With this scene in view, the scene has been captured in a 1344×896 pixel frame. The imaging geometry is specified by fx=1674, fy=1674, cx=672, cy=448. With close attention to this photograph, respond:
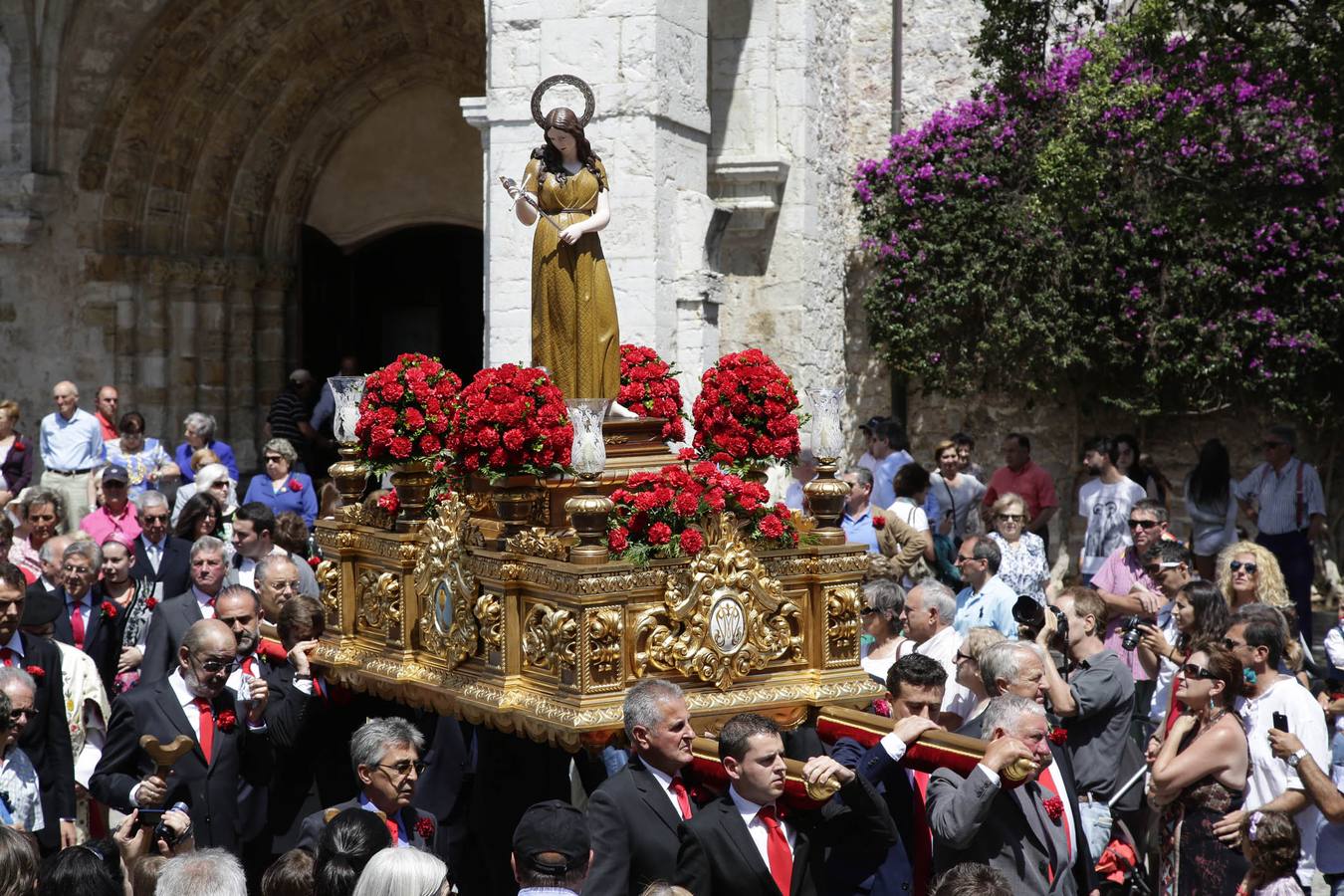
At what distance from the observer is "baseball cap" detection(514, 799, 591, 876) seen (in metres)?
4.39

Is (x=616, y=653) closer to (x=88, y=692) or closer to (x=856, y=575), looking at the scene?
(x=856, y=575)

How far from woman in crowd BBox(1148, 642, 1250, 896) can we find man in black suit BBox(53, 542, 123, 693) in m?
4.89

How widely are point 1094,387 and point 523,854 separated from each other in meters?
10.6

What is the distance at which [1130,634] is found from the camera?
24.3 ft

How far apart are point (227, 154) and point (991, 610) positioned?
10.6 m

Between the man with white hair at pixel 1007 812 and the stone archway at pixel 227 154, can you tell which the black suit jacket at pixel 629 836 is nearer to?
the man with white hair at pixel 1007 812

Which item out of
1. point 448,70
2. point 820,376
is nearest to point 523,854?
point 820,376

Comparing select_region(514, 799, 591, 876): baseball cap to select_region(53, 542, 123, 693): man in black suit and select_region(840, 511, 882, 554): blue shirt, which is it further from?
select_region(840, 511, 882, 554): blue shirt

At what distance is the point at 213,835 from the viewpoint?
19.1 feet

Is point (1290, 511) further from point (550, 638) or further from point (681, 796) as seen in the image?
point (681, 796)

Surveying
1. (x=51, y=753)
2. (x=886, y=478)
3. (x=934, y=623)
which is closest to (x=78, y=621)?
(x=51, y=753)

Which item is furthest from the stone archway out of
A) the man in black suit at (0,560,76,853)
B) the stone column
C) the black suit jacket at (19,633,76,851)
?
the black suit jacket at (19,633,76,851)

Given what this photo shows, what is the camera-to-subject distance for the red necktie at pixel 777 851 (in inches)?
191

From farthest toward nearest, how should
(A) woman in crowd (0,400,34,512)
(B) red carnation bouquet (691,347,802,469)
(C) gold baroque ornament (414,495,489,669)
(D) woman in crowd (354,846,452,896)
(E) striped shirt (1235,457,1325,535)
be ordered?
(A) woman in crowd (0,400,34,512), (E) striped shirt (1235,457,1325,535), (B) red carnation bouquet (691,347,802,469), (C) gold baroque ornament (414,495,489,669), (D) woman in crowd (354,846,452,896)
